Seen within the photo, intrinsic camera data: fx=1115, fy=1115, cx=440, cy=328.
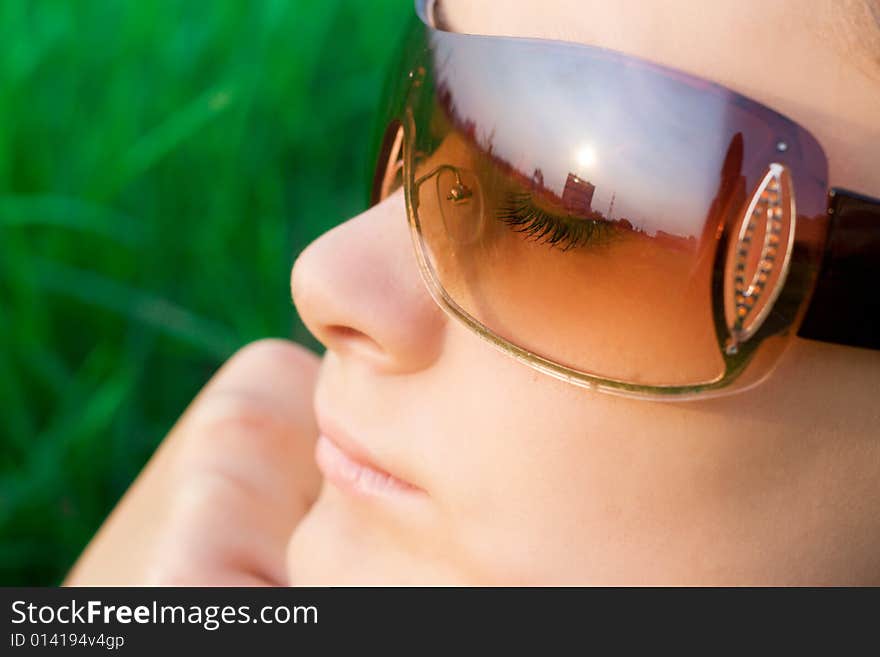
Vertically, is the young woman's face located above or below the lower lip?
above

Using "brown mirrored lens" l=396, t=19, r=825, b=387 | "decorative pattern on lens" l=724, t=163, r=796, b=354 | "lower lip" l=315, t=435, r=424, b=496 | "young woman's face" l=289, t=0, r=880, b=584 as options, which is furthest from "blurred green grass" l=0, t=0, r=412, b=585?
"decorative pattern on lens" l=724, t=163, r=796, b=354

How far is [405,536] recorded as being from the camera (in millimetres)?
1024

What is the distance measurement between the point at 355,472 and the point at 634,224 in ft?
1.20

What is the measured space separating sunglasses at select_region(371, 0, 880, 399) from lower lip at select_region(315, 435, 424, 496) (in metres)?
0.17

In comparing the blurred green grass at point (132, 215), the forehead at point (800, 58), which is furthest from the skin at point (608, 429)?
the blurred green grass at point (132, 215)

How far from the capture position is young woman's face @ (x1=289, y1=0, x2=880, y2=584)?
0.85 m

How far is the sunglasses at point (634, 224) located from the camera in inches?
33.0

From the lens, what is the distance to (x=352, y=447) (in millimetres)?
1051

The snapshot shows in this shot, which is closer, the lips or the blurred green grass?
the lips

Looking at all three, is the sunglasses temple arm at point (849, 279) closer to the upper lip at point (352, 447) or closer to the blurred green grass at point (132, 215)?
the upper lip at point (352, 447)

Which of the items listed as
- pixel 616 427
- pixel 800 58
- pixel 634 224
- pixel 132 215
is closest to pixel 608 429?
pixel 616 427

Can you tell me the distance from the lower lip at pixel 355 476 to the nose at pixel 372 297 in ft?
0.34

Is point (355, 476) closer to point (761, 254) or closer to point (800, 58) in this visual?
point (761, 254)

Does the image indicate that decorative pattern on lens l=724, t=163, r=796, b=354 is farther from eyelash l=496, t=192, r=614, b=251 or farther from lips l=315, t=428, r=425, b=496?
lips l=315, t=428, r=425, b=496
